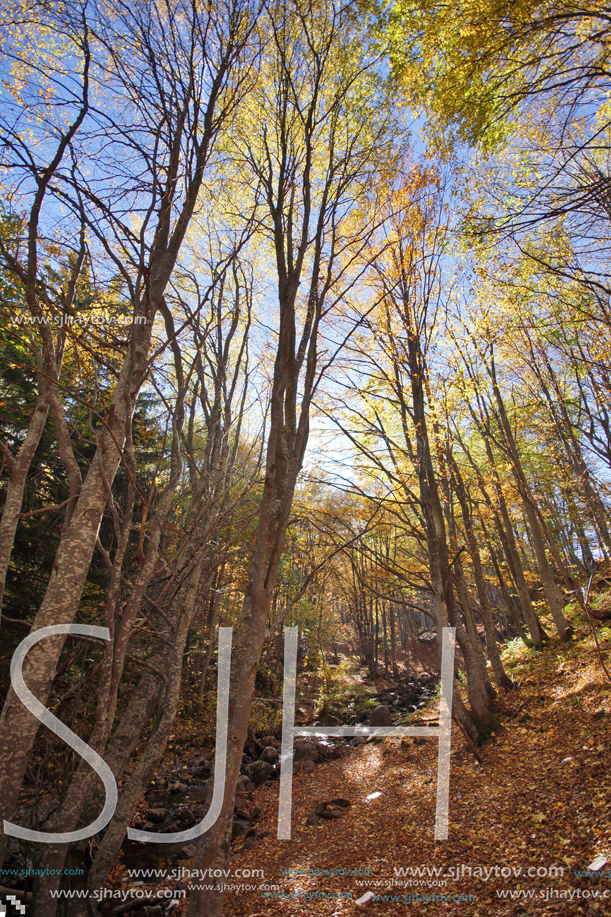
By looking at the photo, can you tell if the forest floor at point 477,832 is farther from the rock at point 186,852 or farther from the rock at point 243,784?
the rock at point 186,852

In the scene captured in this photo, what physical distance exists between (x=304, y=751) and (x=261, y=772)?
1444 mm

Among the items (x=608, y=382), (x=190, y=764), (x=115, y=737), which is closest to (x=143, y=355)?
(x=115, y=737)

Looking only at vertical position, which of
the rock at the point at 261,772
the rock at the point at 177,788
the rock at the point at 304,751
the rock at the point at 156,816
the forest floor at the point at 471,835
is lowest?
the rock at the point at 304,751

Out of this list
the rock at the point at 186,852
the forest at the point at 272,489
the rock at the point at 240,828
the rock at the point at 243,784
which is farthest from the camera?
the rock at the point at 243,784

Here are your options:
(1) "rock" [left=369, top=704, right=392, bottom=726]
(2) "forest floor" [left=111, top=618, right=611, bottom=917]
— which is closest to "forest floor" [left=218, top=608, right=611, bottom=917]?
(2) "forest floor" [left=111, top=618, right=611, bottom=917]

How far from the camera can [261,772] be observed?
8305mm

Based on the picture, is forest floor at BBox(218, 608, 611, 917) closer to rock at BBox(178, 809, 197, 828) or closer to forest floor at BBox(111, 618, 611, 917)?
forest floor at BBox(111, 618, 611, 917)

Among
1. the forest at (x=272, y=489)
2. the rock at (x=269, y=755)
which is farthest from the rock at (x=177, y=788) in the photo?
the rock at (x=269, y=755)

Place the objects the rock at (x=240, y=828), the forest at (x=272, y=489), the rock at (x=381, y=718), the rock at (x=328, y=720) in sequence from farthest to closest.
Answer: the rock at (x=328, y=720), the rock at (x=381, y=718), the rock at (x=240, y=828), the forest at (x=272, y=489)

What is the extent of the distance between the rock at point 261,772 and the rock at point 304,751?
2.15 feet

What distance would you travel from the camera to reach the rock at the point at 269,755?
30.5 ft

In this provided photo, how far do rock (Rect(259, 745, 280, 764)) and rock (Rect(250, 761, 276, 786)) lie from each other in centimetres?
69

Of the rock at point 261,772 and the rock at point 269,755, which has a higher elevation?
the rock at point 261,772

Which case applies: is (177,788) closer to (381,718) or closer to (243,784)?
(243,784)
